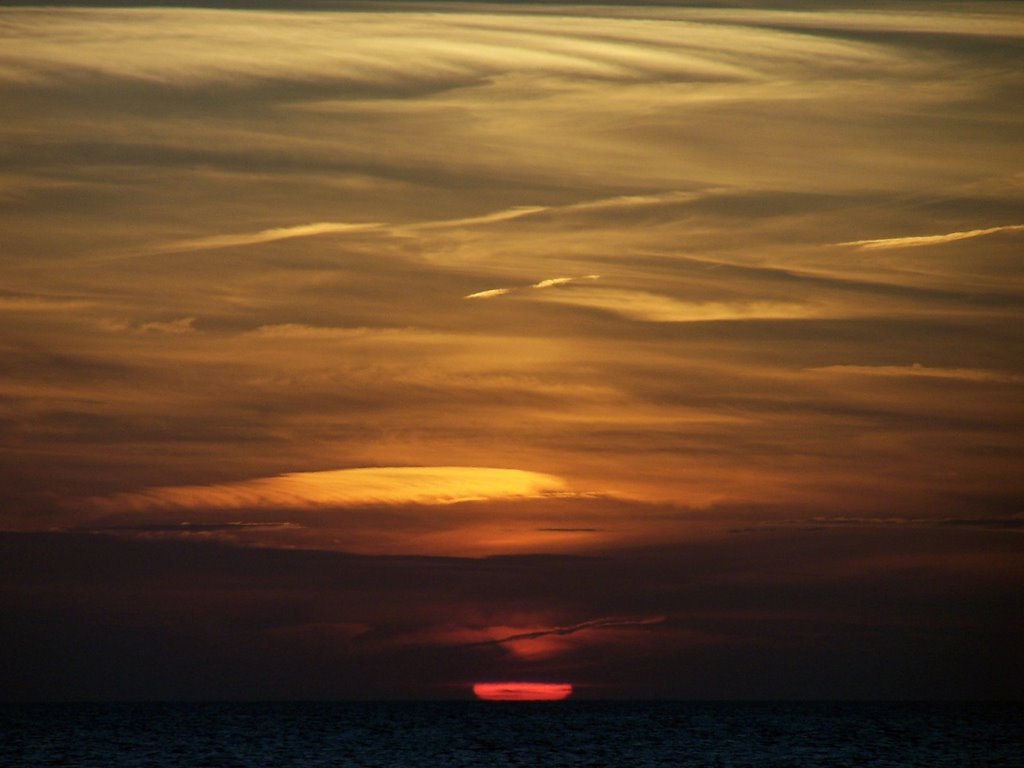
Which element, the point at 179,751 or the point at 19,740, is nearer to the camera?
the point at 179,751

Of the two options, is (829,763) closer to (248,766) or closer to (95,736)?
(248,766)

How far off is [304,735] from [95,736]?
26.8m

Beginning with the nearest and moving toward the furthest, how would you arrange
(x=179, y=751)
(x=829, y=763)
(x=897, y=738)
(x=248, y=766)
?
(x=248, y=766), (x=829, y=763), (x=179, y=751), (x=897, y=738)

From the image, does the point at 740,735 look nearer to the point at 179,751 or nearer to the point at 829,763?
the point at 829,763

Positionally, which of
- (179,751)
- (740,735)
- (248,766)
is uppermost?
(248,766)

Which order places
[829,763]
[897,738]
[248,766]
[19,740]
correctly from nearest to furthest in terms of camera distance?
[248,766]
[829,763]
[19,740]
[897,738]

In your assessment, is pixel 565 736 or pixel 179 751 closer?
pixel 179 751

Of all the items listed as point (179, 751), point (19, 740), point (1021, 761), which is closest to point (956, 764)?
point (1021, 761)

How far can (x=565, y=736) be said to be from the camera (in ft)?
648

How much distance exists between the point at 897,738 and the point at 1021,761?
49.0m

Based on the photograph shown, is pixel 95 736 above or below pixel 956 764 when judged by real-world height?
below

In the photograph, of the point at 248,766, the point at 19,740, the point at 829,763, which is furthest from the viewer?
the point at 19,740

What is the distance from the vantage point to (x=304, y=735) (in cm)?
19488

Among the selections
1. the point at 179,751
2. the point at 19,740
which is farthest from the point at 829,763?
the point at 19,740
